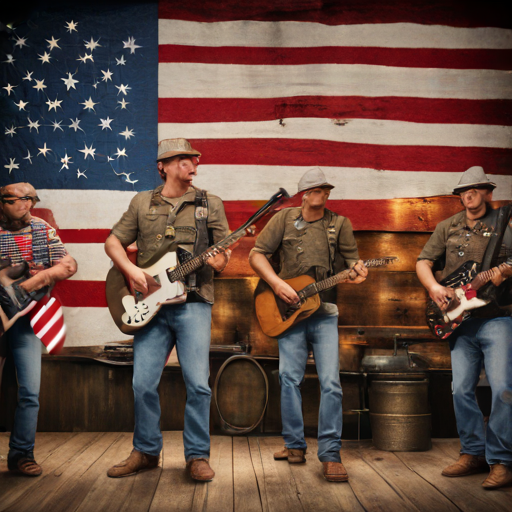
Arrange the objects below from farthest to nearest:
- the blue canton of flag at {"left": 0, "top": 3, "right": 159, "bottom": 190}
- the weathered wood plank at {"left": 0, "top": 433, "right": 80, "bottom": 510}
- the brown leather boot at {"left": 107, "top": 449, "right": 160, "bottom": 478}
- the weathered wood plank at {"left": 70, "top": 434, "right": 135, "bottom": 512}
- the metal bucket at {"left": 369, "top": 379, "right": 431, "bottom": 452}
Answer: the blue canton of flag at {"left": 0, "top": 3, "right": 159, "bottom": 190} < the metal bucket at {"left": 369, "top": 379, "right": 431, "bottom": 452} < the brown leather boot at {"left": 107, "top": 449, "right": 160, "bottom": 478} < the weathered wood plank at {"left": 0, "top": 433, "right": 80, "bottom": 510} < the weathered wood plank at {"left": 70, "top": 434, "right": 135, "bottom": 512}

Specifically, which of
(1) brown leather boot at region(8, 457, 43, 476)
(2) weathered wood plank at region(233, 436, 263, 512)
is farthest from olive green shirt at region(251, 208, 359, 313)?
(1) brown leather boot at region(8, 457, 43, 476)

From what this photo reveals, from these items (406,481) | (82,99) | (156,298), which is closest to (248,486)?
(406,481)

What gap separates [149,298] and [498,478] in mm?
2370

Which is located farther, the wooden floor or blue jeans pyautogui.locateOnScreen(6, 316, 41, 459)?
blue jeans pyautogui.locateOnScreen(6, 316, 41, 459)

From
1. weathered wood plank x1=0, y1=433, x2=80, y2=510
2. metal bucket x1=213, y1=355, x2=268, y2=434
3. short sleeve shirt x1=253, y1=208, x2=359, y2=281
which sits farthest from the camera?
metal bucket x1=213, y1=355, x2=268, y2=434

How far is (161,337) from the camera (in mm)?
3664

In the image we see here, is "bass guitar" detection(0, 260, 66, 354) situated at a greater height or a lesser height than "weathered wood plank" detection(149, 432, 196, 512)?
greater

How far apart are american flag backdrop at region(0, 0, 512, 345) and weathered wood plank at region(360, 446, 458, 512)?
229 centimetres

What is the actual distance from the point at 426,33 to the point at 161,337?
421cm

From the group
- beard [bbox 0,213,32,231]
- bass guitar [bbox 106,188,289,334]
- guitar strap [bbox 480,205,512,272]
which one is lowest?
bass guitar [bbox 106,188,289,334]

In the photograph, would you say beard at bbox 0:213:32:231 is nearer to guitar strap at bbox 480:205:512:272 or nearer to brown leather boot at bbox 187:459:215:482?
brown leather boot at bbox 187:459:215:482

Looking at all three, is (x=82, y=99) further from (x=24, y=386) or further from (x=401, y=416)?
(x=401, y=416)

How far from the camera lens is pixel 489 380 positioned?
11.7 ft

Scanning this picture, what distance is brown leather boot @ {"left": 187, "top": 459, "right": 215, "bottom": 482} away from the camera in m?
3.43
